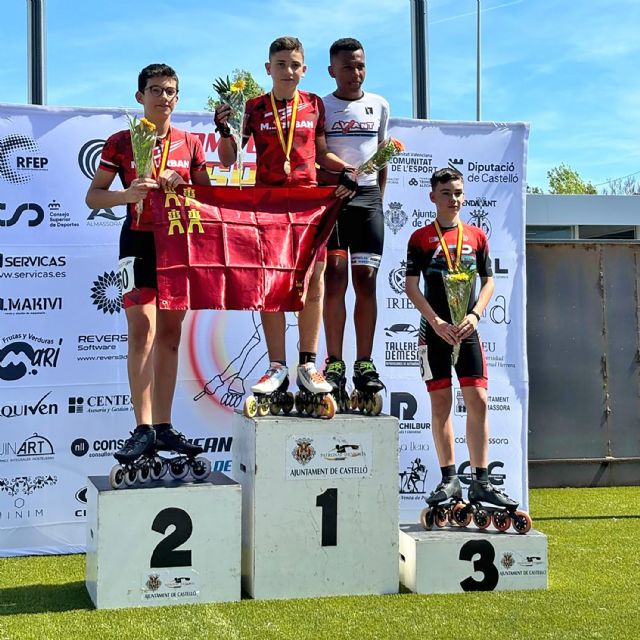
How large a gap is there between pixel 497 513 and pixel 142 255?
82.6 inches

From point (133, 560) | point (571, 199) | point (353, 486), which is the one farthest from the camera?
point (571, 199)

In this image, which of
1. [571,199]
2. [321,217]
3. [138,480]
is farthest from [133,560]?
[571,199]

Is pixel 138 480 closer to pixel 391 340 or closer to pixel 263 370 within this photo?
pixel 263 370

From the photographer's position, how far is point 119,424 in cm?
577

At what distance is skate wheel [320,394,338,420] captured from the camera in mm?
4285

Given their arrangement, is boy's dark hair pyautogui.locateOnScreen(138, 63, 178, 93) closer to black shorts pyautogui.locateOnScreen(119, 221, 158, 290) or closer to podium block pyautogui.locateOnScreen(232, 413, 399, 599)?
black shorts pyautogui.locateOnScreen(119, 221, 158, 290)

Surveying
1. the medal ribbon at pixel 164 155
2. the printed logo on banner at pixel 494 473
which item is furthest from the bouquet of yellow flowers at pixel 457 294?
the printed logo on banner at pixel 494 473

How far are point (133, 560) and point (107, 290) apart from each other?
2213 mm

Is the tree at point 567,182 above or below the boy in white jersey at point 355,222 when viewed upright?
above

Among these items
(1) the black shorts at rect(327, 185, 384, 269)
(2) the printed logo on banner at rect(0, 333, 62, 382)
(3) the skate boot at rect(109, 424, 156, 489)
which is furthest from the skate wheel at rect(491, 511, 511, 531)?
(2) the printed logo on banner at rect(0, 333, 62, 382)

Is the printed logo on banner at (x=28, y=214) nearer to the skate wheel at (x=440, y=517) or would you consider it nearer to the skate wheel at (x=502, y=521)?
the skate wheel at (x=440, y=517)

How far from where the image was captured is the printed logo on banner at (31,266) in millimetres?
5590

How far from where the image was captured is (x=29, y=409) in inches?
221

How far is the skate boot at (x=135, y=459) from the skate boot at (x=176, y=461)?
5 cm
